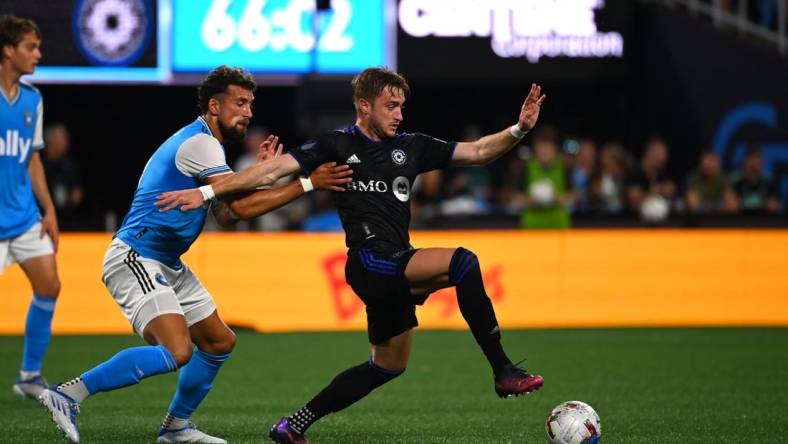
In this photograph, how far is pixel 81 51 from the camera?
1410cm

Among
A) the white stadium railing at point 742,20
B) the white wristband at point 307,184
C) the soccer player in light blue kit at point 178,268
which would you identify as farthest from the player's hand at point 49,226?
the white stadium railing at point 742,20

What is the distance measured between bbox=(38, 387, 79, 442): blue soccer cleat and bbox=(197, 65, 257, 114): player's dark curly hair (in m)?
1.63

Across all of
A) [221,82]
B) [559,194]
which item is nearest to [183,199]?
[221,82]

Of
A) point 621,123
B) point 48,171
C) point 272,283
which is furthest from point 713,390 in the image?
point 621,123

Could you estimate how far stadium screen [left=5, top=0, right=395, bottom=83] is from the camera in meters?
14.1

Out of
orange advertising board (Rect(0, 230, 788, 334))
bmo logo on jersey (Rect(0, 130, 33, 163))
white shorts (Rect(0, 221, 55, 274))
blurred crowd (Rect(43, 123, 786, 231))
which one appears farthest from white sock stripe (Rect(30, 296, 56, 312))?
blurred crowd (Rect(43, 123, 786, 231))

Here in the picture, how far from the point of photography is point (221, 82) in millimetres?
6766

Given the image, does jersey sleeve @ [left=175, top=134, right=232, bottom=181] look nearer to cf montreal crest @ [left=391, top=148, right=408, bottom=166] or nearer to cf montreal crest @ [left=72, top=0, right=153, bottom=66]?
cf montreal crest @ [left=391, top=148, right=408, bottom=166]

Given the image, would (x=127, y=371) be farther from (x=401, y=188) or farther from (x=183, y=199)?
(x=401, y=188)

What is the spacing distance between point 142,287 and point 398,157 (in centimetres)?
142

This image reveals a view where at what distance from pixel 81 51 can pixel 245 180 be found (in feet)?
27.1

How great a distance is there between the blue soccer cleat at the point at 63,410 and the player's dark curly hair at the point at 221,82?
163 centimetres

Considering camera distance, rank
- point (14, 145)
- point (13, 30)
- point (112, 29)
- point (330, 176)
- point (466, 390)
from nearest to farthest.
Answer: point (330, 176), point (13, 30), point (14, 145), point (466, 390), point (112, 29)

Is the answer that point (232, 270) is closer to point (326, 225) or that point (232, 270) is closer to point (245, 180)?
point (326, 225)
